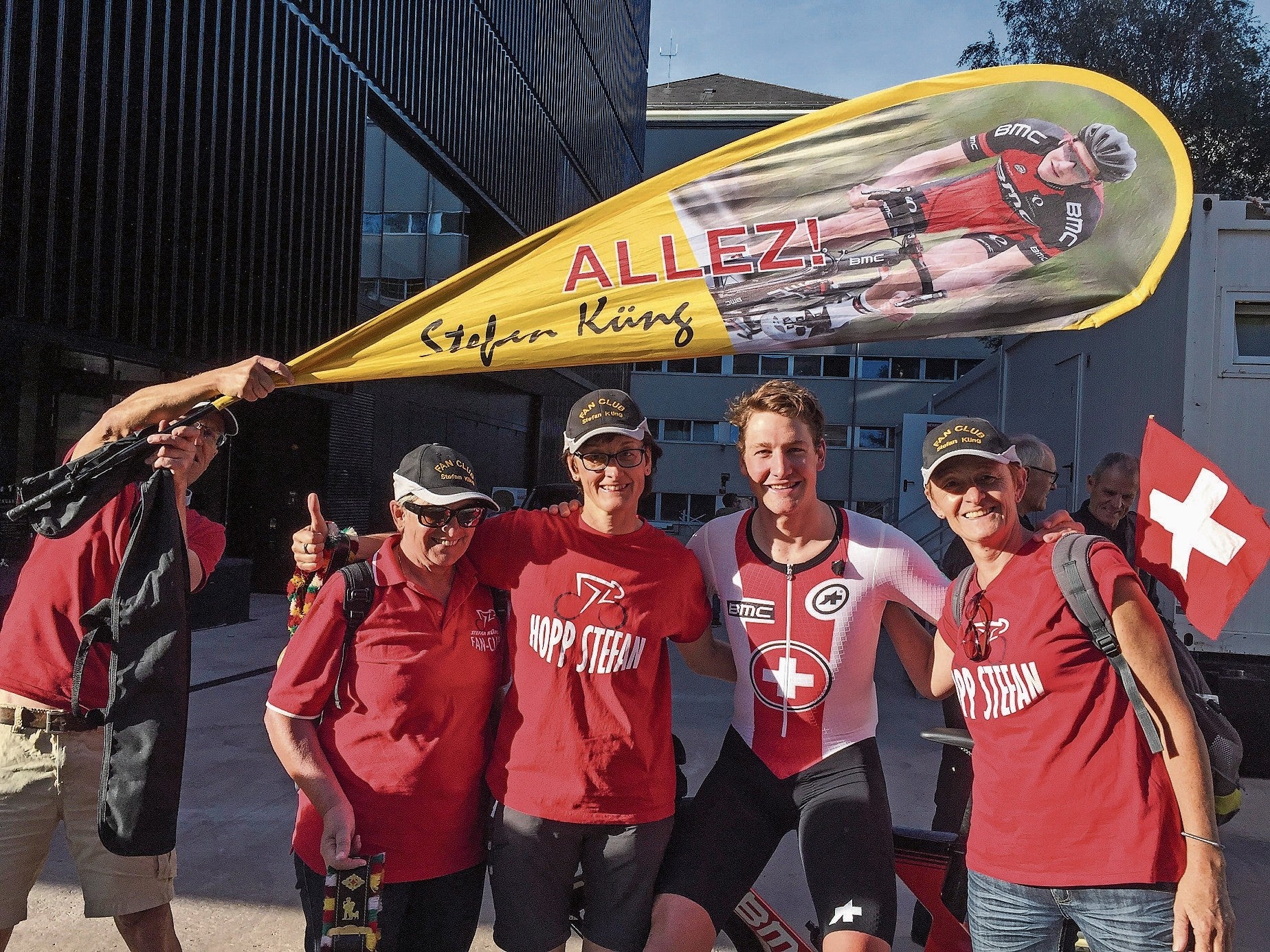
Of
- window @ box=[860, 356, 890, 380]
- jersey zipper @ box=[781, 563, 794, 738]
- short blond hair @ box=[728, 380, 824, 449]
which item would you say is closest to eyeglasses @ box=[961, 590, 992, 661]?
jersey zipper @ box=[781, 563, 794, 738]

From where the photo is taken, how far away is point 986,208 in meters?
2.73

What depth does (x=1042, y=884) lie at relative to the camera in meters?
2.13

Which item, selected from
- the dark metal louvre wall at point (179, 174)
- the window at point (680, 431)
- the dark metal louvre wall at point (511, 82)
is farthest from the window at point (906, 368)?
the dark metal louvre wall at point (179, 174)

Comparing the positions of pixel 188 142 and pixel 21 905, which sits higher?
pixel 188 142

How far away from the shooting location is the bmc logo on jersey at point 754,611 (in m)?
2.72

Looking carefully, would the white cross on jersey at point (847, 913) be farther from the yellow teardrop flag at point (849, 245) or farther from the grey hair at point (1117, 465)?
the grey hair at point (1117, 465)

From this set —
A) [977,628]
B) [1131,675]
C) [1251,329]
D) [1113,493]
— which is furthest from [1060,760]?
[1251,329]

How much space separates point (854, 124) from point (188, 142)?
909cm

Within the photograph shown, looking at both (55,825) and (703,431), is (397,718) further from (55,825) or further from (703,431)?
(703,431)

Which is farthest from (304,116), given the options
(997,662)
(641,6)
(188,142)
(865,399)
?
(865,399)

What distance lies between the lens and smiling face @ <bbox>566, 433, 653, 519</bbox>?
106 inches

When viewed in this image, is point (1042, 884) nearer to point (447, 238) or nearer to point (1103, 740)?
point (1103, 740)

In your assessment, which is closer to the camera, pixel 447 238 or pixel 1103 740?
pixel 1103 740

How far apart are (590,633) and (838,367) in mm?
36350
